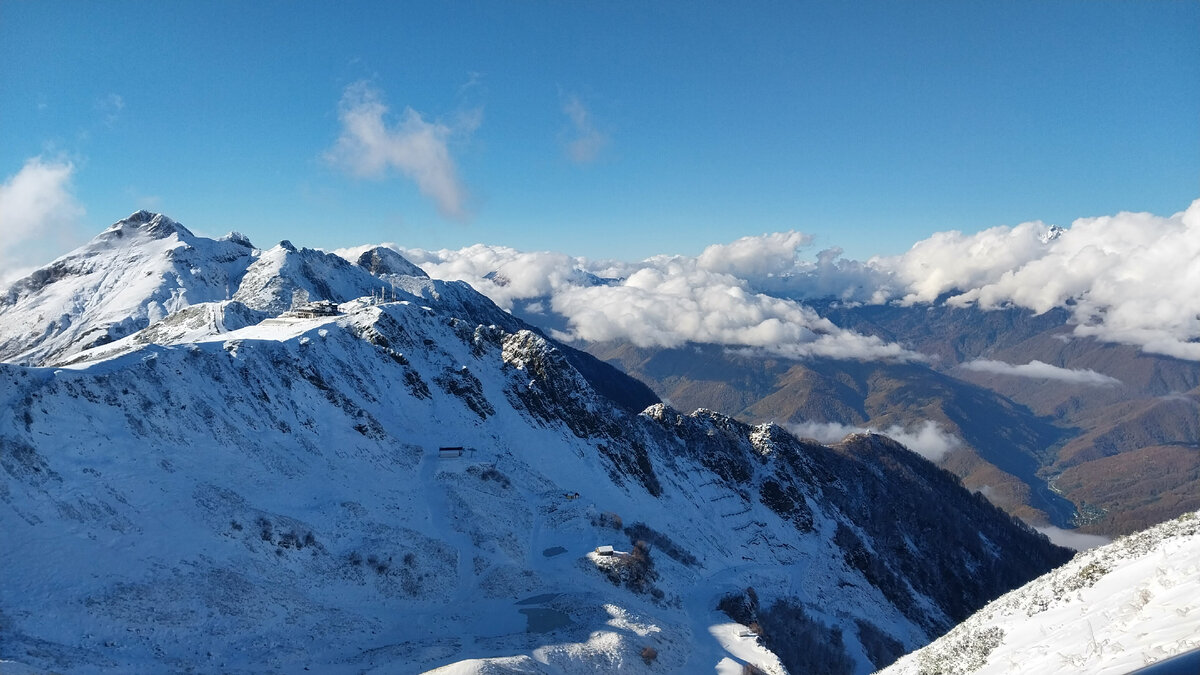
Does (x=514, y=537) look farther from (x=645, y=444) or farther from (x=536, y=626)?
(x=645, y=444)

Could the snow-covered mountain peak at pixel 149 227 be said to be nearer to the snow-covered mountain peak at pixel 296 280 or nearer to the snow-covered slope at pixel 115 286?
the snow-covered slope at pixel 115 286

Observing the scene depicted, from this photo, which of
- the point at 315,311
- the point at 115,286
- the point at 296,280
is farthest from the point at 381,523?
the point at 115,286

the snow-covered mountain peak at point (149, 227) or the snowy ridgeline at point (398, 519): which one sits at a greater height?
the snow-covered mountain peak at point (149, 227)

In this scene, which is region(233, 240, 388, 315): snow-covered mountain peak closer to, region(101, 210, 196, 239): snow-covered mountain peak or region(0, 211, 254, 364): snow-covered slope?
region(0, 211, 254, 364): snow-covered slope

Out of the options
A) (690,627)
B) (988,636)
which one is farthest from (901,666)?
(690,627)

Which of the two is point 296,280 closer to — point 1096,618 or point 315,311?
point 315,311

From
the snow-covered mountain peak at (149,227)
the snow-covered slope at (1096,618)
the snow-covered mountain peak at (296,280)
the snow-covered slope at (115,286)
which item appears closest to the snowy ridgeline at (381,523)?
the snow-covered slope at (1096,618)

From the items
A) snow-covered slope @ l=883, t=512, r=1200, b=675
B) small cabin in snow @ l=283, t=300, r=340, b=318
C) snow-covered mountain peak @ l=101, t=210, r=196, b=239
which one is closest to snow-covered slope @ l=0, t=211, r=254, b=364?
snow-covered mountain peak @ l=101, t=210, r=196, b=239
